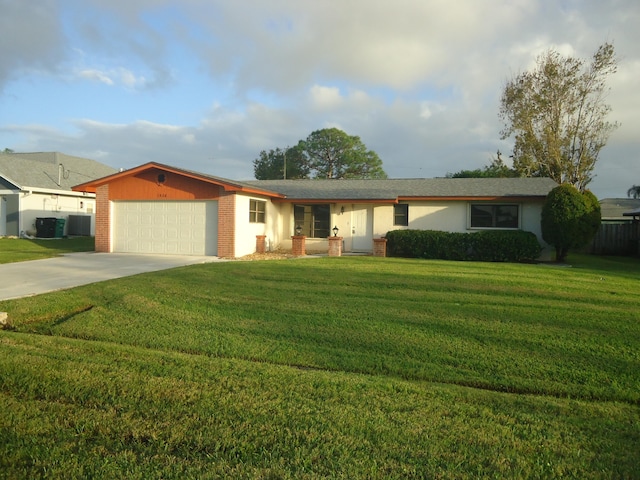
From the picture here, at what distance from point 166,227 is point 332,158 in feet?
120

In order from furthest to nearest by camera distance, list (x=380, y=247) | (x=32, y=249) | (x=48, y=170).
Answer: (x=48, y=170)
(x=32, y=249)
(x=380, y=247)

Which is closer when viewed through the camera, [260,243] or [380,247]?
[380,247]

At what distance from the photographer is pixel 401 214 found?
1969 cm

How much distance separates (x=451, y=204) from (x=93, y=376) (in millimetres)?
16568

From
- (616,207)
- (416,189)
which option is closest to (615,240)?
(416,189)

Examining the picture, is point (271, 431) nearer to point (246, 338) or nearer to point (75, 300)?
point (246, 338)

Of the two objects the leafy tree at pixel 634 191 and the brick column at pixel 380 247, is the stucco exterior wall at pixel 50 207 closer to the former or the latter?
the brick column at pixel 380 247

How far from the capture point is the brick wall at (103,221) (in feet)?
Answer: 58.4

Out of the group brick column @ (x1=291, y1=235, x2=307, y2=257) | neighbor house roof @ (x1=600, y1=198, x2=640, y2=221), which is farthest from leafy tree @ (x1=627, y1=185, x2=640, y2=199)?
brick column @ (x1=291, y1=235, x2=307, y2=257)

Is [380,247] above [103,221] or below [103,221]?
below

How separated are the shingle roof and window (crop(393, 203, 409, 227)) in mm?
544

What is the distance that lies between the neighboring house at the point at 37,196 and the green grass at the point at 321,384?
18.9 m

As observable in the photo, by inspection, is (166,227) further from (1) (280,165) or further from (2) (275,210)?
(1) (280,165)

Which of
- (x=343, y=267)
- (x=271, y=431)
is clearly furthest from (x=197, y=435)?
(x=343, y=267)
